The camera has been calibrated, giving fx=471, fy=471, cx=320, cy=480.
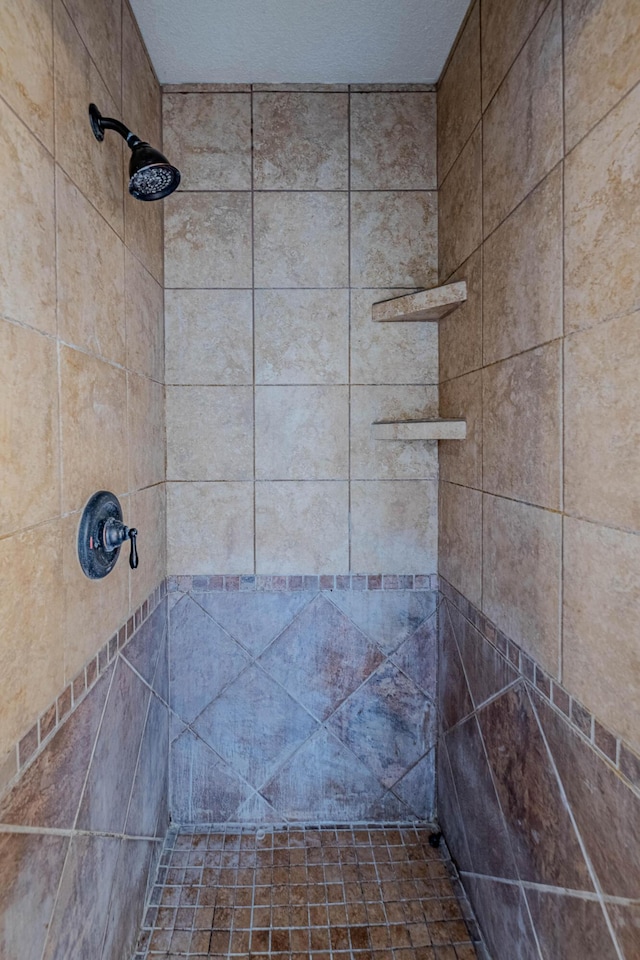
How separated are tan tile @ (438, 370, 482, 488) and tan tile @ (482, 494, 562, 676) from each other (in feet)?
0.44

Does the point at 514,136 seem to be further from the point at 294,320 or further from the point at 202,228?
the point at 202,228

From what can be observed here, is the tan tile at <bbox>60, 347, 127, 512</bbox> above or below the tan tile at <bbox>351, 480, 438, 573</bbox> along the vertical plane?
above

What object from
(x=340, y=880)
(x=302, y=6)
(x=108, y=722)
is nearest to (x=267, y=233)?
(x=302, y=6)

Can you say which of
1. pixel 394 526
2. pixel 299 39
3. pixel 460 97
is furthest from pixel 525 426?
pixel 299 39

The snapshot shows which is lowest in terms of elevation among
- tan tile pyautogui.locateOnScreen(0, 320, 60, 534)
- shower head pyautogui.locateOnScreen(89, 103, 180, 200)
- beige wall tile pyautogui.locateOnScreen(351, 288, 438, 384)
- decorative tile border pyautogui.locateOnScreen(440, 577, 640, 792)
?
decorative tile border pyautogui.locateOnScreen(440, 577, 640, 792)

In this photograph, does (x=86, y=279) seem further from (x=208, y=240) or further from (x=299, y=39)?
(x=299, y=39)

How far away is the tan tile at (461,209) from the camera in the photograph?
4.09 ft

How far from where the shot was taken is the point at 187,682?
1.61 meters

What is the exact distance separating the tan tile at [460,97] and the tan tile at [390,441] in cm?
71

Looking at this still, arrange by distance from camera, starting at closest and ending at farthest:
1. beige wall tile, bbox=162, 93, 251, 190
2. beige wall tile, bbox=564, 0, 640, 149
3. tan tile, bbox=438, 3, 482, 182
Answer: beige wall tile, bbox=564, 0, 640, 149
tan tile, bbox=438, 3, 482, 182
beige wall tile, bbox=162, 93, 251, 190

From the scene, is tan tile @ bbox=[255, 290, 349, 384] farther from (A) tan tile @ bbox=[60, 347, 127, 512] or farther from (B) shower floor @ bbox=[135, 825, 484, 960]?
(B) shower floor @ bbox=[135, 825, 484, 960]

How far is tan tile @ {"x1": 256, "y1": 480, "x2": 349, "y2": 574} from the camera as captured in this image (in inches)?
63.0

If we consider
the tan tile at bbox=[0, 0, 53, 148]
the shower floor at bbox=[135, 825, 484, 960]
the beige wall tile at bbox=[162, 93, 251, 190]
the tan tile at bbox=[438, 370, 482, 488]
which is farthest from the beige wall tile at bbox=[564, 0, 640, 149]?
the shower floor at bbox=[135, 825, 484, 960]

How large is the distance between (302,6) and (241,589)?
169cm
